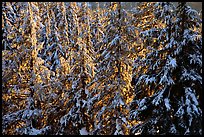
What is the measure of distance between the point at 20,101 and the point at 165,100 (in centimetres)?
1100

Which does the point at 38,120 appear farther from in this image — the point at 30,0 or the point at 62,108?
the point at 30,0

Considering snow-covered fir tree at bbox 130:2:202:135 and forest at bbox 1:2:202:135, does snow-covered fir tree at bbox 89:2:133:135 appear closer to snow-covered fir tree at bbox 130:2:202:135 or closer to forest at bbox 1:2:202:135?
forest at bbox 1:2:202:135

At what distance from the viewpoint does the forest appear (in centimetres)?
1348

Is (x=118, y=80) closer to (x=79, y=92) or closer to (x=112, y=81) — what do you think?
(x=112, y=81)

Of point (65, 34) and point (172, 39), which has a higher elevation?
point (172, 39)

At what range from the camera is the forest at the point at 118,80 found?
13.5 m

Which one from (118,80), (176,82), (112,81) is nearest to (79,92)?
(112,81)

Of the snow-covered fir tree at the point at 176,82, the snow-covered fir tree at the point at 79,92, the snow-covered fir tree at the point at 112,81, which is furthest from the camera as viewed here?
the snow-covered fir tree at the point at 79,92

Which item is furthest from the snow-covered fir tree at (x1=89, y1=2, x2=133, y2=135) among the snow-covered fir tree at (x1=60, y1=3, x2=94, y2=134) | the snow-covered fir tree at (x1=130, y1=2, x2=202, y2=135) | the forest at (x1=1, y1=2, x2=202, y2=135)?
the snow-covered fir tree at (x1=130, y1=2, x2=202, y2=135)

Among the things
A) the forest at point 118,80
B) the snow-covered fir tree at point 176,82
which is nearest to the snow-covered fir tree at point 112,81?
the forest at point 118,80

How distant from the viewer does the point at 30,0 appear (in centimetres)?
1909

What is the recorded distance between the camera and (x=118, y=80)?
1742cm

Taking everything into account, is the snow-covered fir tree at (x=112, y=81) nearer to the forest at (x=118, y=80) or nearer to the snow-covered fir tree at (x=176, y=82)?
the forest at (x=118, y=80)

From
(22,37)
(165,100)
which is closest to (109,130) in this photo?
(165,100)
